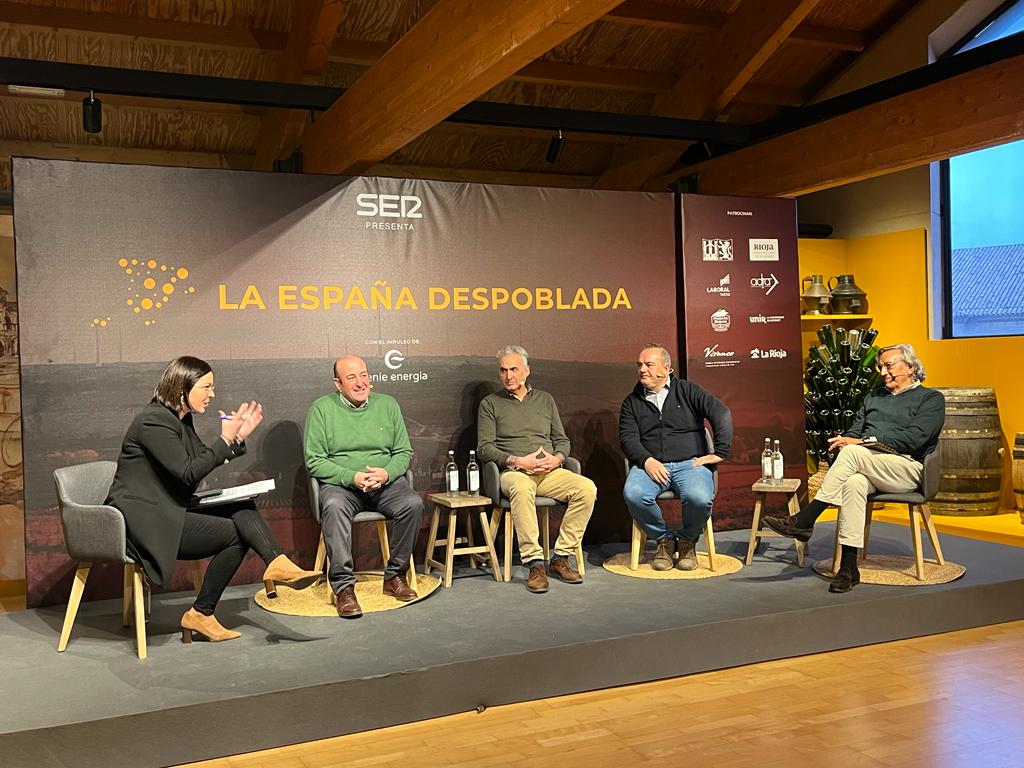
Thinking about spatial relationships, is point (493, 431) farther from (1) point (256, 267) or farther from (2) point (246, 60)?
(2) point (246, 60)

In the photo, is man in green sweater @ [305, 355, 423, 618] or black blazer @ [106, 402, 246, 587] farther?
man in green sweater @ [305, 355, 423, 618]

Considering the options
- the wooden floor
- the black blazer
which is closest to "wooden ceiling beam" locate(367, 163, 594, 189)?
the black blazer

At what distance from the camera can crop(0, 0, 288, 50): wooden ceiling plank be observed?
5.59m

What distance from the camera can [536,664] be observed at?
3531 mm

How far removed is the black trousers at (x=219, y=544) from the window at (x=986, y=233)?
5.81 meters

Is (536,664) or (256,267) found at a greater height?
(256,267)

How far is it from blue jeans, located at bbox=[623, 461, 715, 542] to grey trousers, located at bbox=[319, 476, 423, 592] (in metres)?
1.14

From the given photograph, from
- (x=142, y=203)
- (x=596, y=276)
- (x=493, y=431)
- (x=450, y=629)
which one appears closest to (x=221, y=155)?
(x=142, y=203)

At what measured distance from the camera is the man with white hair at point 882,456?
4.45m

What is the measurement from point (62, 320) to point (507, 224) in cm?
245

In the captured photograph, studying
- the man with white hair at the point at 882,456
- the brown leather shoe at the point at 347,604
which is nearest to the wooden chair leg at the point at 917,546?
the man with white hair at the point at 882,456

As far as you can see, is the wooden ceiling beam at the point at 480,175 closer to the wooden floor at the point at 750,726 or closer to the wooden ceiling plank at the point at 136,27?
the wooden ceiling plank at the point at 136,27

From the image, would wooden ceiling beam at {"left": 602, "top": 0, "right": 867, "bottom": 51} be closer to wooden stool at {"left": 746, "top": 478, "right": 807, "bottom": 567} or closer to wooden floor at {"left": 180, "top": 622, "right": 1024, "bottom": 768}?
wooden stool at {"left": 746, "top": 478, "right": 807, "bottom": 567}

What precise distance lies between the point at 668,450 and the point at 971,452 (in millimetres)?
2826
